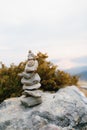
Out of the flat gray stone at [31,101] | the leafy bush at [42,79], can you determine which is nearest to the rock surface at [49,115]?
the flat gray stone at [31,101]

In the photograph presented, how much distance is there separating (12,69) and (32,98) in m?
5.54

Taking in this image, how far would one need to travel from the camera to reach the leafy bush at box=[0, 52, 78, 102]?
21047 millimetres

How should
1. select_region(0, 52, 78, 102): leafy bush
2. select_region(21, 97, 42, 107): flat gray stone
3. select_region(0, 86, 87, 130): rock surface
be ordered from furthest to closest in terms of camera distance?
select_region(0, 52, 78, 102): leafy bush, select_region(21, 97, 42, 107): flat gray stone, select_region(0, 86, 87, 130): rock surface

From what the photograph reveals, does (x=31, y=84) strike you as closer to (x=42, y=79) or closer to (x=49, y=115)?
(x=49, y=115)

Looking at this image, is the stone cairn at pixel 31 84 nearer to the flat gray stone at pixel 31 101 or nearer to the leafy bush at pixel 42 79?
the flat gray stone at pixel 31 101

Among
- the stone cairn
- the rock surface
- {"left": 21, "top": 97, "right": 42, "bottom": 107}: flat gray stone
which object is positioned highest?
the stone cairn

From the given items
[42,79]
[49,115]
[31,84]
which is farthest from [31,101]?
[42,79]

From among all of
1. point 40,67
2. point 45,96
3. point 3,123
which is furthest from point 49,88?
point 3,123

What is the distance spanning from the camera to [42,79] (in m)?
21.3

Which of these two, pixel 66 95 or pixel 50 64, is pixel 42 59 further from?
pixel 66 95

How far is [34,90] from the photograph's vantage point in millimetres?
16812

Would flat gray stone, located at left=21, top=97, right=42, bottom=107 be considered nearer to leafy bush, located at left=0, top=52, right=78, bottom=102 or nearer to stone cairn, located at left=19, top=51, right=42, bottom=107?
stone cairn, located at left=19, top=51, right=42, bottom=107

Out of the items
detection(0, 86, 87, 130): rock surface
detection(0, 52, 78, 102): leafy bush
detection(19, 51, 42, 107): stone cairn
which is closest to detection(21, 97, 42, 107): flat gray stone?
detection(19, 51, 42, 107): stone cairn

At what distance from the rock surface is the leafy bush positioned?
390 cm
